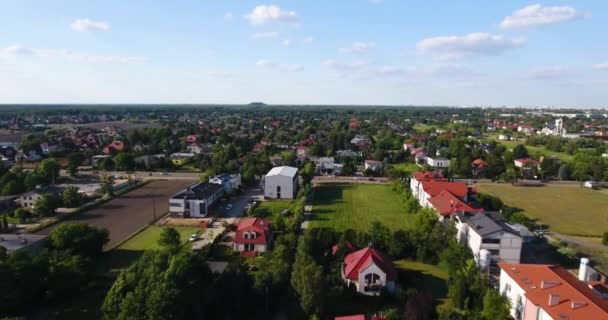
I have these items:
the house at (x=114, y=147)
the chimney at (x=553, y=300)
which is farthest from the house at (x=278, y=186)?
the house at (x=114, y=147)

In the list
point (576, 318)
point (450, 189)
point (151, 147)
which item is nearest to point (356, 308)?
point (576, 318)

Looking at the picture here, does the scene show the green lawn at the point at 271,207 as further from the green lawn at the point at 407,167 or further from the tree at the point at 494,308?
the green lawn at the point at 407,167

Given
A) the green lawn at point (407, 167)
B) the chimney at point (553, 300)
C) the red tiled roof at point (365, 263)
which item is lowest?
the green lawn at point (407, 167)

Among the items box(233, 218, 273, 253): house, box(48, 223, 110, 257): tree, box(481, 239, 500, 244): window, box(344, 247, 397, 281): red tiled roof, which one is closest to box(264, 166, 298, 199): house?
box(233, 218, 273, 253): house

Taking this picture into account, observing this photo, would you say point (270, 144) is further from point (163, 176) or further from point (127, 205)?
point (127, 205)

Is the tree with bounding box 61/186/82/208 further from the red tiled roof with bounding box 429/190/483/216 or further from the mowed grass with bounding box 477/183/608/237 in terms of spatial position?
the mowed grass with bounding box 477/183/608/237

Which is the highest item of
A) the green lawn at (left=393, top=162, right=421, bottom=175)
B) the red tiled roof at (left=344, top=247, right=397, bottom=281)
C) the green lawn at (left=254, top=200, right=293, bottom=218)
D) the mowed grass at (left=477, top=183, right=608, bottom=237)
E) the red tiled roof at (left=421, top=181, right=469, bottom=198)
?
the red tiled roof at (left=421, top=181, right=469, bottom=198)

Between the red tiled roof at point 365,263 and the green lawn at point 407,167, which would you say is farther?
the green lawn at point 407,167
